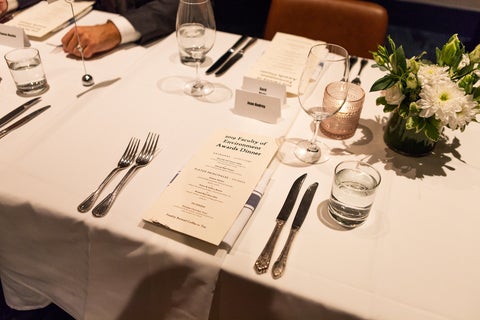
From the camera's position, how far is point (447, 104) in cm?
75

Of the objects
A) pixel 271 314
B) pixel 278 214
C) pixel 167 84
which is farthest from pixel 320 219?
pixel 167 84

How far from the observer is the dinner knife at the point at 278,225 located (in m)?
0.67

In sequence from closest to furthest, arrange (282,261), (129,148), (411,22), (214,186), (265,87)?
(282,261) < (214,186) < (129,148) < (265,87) < (411,22)

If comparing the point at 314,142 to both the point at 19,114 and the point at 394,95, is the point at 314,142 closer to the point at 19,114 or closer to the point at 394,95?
the point at 394,95

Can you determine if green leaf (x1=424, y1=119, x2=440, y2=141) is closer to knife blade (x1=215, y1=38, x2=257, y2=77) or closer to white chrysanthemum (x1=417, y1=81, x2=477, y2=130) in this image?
white chrysanthemum (x1=417, y1=81, x2=477, y2=130)

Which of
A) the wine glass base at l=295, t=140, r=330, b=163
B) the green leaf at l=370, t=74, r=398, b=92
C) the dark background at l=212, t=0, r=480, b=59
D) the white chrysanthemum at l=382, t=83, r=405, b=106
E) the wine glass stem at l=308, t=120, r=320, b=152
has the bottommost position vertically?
the dark background at l=212, t=0, r=480, b=59

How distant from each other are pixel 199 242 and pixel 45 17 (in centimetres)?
Result: 110

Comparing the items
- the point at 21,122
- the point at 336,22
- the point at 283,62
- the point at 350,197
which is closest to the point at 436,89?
the point at 350,197

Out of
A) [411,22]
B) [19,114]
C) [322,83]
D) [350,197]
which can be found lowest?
[411,22]

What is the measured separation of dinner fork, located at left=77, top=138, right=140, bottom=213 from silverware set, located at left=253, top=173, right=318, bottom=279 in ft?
1.10

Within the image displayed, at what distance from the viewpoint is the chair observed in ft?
4.62

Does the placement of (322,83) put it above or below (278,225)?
above

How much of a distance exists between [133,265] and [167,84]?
1.82 ft

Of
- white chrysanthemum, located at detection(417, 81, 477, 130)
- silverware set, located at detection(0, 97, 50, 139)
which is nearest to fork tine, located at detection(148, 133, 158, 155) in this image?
silverware set, located at detection(0, 97, 50, 139)
